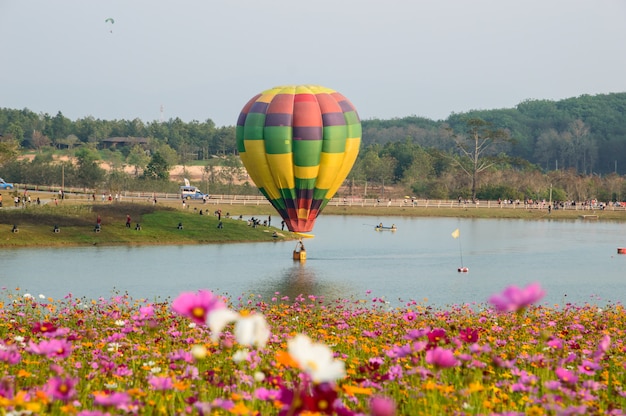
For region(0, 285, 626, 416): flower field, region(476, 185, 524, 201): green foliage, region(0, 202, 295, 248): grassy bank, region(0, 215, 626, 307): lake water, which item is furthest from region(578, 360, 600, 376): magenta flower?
region(476, 185, 524, 201): green foliage

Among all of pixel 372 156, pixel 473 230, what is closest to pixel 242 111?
pixel 473 230

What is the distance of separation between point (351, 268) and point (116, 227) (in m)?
22.8

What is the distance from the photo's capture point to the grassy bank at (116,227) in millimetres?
67312

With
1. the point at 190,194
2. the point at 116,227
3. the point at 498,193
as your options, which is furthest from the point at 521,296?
the point at 498,193

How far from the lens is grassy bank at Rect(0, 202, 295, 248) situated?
67.3 m

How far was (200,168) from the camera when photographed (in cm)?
18375

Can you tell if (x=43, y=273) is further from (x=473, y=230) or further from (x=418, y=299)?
(x=473, y=230)

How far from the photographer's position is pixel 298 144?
58469mm

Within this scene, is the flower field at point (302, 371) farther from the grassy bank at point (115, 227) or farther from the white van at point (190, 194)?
the white van at point (190, 194)

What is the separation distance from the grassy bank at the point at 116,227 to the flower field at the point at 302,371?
Result: 4878cm

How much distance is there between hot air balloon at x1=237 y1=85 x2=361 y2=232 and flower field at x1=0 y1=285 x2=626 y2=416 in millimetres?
38767

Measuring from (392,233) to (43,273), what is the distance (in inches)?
1842

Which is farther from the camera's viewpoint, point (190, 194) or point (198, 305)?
point (190, 194)

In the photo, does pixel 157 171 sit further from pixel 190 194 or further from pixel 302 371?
pixel 302 371
